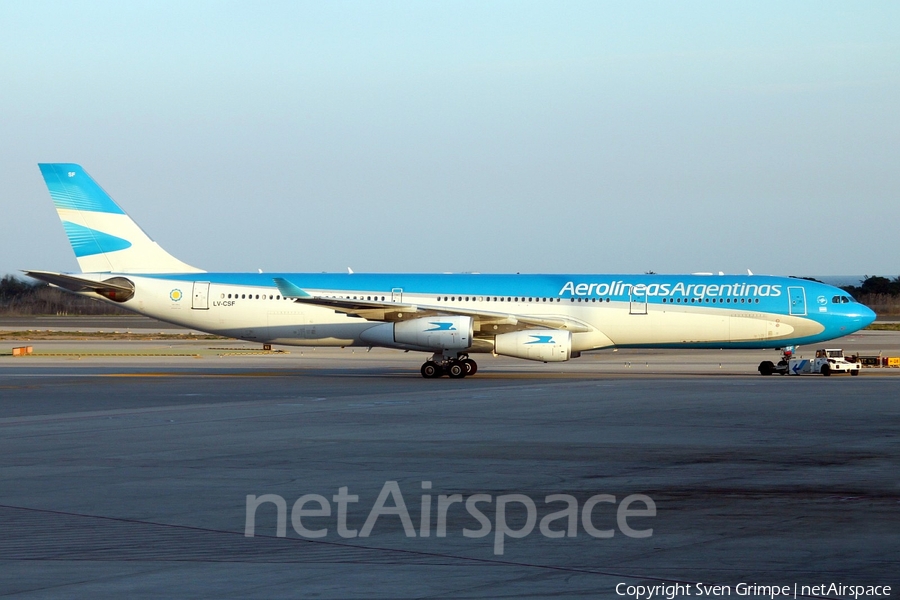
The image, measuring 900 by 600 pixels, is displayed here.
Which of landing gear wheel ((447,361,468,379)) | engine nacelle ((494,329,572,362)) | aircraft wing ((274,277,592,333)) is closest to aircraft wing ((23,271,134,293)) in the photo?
aircraft wing ((274,277,592,333))

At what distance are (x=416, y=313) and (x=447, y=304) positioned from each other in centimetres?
175

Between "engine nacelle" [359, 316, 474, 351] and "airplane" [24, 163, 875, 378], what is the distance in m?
0.04

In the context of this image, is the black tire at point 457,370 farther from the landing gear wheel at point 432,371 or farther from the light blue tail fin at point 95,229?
the light blue tail fin at point 95,229

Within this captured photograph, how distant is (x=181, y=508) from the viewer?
1077cm

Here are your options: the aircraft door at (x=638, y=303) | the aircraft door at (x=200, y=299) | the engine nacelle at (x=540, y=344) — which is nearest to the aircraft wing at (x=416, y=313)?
the engine nacelle at (x=540, y=344)

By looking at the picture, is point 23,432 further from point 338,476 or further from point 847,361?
point 847,361

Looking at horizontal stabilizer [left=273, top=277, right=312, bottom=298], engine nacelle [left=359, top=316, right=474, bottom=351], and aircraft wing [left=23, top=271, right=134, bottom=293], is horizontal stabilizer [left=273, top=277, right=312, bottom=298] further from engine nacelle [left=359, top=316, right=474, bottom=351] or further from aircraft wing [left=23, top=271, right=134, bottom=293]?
aircraft wing [left=23, top=271, right=134, bottom=293]

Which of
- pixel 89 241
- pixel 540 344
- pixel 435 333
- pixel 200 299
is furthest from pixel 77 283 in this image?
pixel 540 344

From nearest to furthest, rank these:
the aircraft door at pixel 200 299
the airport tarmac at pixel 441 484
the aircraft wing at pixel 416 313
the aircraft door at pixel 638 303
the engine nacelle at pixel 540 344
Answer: the airport tarmac at pixel 441 484 < the engine nacelle at pixel 540 344 < the aircraft wing at pixel 416 313 < the aircraft door at pixel 638 303 < the aircraft door at pixel 200 299

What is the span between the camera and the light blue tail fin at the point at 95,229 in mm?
36500

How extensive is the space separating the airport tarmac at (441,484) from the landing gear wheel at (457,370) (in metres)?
5.95

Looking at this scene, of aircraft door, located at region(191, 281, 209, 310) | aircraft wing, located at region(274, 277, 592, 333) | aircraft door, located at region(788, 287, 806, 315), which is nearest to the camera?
aircraft wing, located at region(274, 277, 592, 333)

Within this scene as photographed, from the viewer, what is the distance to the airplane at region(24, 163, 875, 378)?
3391 cm

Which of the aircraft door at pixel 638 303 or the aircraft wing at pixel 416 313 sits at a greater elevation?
the aircraft door at pixel 638 303
